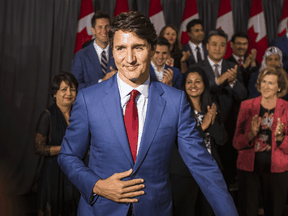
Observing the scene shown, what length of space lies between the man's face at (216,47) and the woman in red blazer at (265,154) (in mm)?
875

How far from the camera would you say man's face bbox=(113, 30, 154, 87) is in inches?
47.4

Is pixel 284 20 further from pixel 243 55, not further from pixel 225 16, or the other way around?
pixel 243 55

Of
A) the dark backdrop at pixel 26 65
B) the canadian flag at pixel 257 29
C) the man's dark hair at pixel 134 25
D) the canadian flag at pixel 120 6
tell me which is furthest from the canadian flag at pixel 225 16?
the man's dark hair at pixel 134 25

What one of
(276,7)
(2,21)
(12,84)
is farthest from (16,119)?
(276,7)

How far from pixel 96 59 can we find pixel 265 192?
6.89ft

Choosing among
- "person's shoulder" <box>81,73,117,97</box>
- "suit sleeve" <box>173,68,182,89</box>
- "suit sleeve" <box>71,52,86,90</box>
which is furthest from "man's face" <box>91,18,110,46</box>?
"person's shoulder" <box>81,73,117,97</box>

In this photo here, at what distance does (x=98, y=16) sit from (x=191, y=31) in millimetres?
1675

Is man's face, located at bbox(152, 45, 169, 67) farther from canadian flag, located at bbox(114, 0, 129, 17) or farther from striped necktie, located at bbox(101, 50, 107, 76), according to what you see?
canadian flag, located at bbox(114, 0, 129, 17)

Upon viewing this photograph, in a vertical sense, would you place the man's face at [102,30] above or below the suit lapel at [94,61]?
above

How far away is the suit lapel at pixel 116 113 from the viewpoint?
3.94ft

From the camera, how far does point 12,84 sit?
453cm

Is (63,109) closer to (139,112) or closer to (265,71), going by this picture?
(139,112)

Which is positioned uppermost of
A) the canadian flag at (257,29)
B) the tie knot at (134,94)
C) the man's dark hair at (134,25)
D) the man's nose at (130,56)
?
the canadian flag at (257,29)

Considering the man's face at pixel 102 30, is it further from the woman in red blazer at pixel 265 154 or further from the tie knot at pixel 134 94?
the tie knot at pixel 134 94
